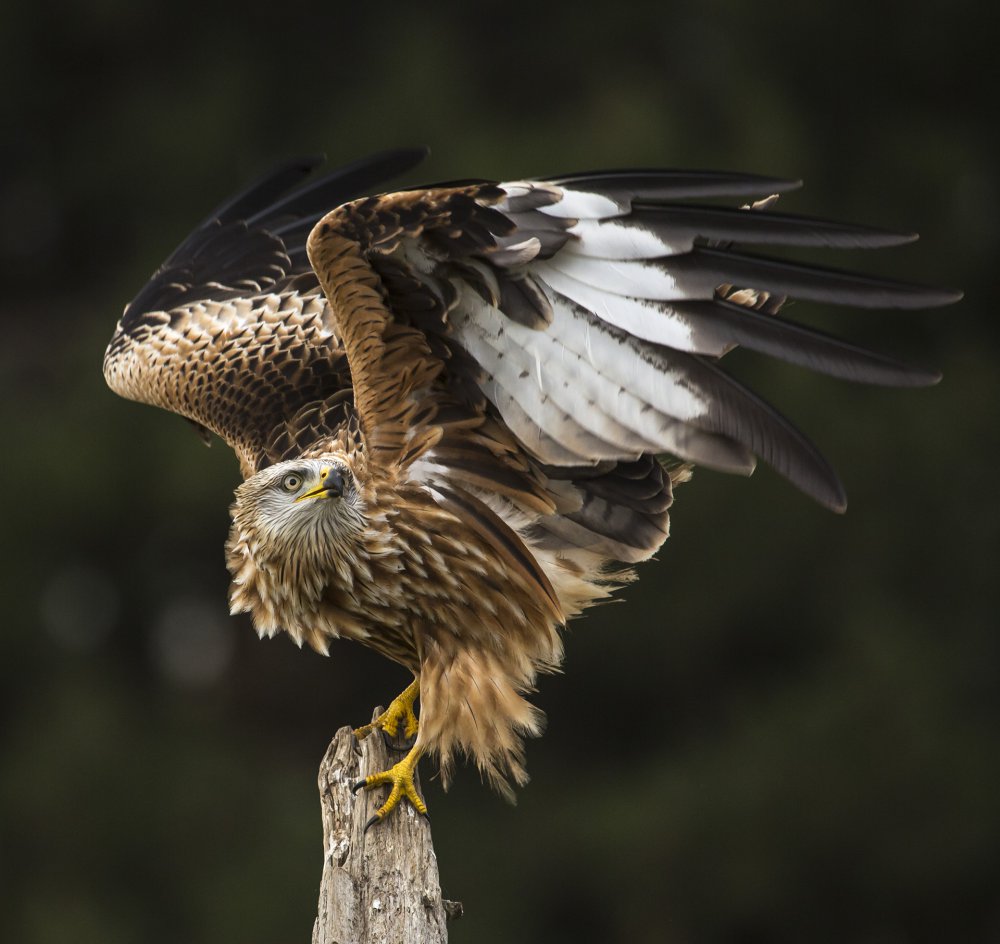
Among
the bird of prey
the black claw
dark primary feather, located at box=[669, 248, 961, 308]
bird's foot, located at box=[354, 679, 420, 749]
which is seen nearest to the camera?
dark primary feather, located at box=[669, 248, 961, 308]

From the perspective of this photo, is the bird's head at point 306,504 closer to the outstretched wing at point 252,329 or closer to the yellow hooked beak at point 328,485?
the yellow hooked beak at point 328,485

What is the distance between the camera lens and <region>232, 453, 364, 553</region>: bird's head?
510 cm

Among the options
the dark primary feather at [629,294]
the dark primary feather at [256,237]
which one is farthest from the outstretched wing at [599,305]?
the dark primary feather at [256,237]

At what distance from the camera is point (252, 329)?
256 inches

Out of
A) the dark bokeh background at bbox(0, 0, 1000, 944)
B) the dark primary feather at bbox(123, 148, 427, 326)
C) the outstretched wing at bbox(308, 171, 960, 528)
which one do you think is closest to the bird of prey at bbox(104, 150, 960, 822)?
the outstretched wing at bbox(308, 171, 960, 528)

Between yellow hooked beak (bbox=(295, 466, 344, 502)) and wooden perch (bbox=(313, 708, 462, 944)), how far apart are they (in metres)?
0.69

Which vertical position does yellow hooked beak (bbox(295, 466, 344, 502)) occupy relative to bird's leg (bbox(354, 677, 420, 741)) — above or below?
above

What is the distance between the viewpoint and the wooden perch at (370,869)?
471 cm

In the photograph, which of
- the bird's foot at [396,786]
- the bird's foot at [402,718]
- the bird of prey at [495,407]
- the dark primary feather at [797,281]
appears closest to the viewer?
the dark primary feather at [797,281]

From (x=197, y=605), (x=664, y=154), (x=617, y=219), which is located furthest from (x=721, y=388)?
(x=197, y=605)

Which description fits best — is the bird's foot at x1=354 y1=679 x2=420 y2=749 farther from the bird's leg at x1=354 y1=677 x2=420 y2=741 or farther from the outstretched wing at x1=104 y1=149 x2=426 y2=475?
the outstretched wing at x1=104 y1=149 x2=426 y2=475

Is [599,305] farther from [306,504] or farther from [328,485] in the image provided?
[306,504]

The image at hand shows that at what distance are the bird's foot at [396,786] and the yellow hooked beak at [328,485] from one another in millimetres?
772

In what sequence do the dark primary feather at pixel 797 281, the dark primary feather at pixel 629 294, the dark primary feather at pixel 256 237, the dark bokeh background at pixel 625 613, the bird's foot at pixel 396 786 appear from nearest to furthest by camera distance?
the dark primary feather at pixel 797 281, the dark primary feather at pixel 629 294, the bird's foot at pixel 396 786, the dark primary feather at pixel 256 237, the dark bokeh background at pixel 625 613
